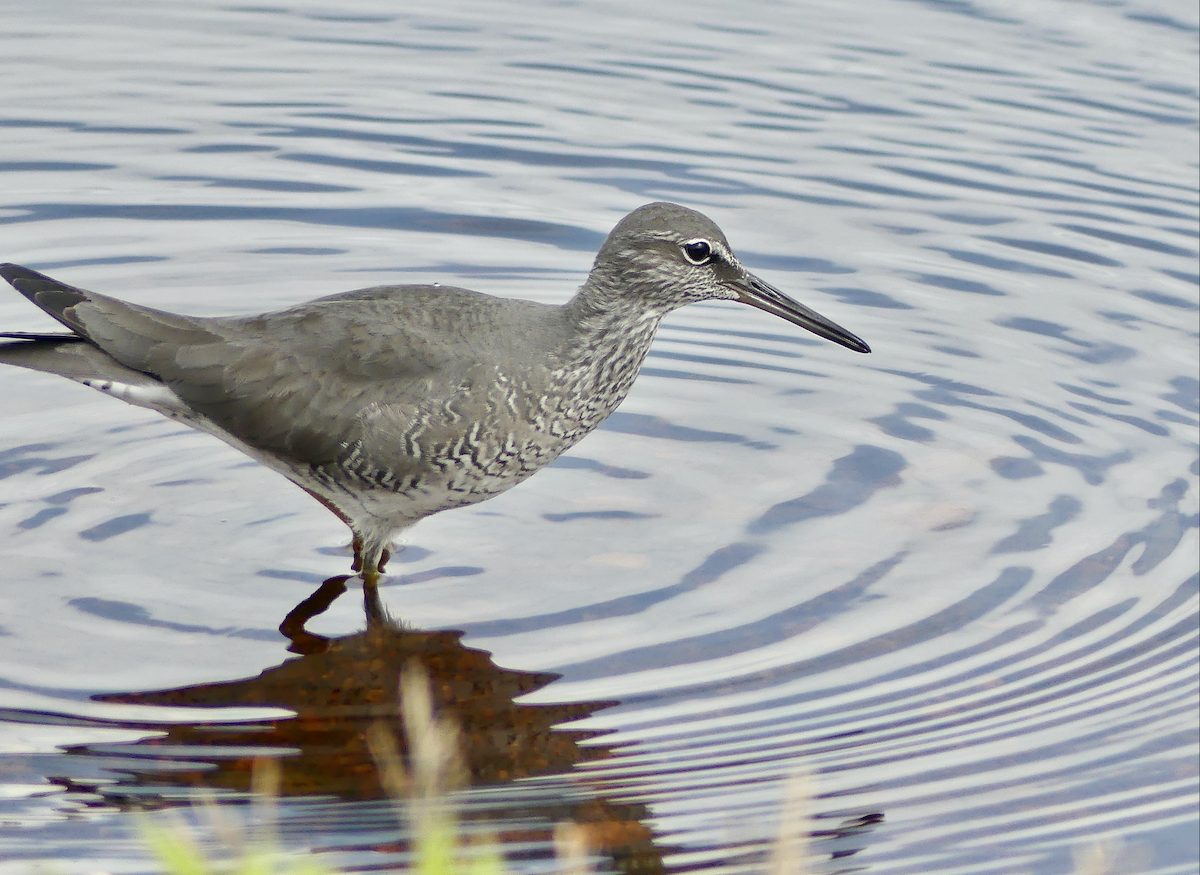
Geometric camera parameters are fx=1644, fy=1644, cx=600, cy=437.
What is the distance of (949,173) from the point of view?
13.4 meters

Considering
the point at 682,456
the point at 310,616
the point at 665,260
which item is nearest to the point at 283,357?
the point at 310,616

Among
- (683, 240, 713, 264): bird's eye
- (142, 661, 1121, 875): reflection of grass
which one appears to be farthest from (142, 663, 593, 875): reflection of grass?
(683, 240, 713, 264): bird's eye

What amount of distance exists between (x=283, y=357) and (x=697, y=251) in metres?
2.10

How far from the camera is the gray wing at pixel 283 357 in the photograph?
7.88 meters

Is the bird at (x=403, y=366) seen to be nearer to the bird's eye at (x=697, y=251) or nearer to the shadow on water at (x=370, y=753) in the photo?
the bird's eye at (x=697, y=251)

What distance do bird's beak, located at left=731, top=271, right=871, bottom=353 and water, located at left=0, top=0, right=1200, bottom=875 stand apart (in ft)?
3.70

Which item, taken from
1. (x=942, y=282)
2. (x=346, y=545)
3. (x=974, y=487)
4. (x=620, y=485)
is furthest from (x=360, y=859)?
(x=942, y=282)

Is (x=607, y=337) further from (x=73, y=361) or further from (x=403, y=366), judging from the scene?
(x=73, y=361)

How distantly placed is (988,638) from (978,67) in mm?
8375

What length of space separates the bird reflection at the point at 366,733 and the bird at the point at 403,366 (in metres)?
0.72

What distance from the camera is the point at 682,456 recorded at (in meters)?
9.70

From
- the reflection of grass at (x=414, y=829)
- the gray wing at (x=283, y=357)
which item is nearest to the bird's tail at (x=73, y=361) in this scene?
the gray wing at (x=283, y=357)

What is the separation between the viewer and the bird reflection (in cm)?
652

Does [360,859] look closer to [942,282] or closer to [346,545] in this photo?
[346,545]
